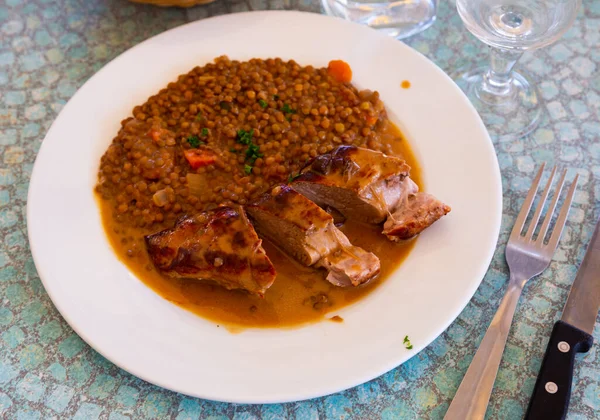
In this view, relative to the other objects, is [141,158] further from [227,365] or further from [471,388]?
[471,388]

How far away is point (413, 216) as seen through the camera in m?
3.53

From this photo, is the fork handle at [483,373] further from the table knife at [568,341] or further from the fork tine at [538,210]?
the fork tine at [538,210]

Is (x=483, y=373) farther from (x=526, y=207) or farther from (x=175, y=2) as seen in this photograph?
(x=175, y=2)

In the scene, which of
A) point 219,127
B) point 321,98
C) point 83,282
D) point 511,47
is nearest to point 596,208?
point 511,47

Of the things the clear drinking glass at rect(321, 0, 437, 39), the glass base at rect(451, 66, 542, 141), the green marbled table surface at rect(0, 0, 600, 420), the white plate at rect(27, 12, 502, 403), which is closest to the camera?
the white plate at rect(27, 12, 502, 403)

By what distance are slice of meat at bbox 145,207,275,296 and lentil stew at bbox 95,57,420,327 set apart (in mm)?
157

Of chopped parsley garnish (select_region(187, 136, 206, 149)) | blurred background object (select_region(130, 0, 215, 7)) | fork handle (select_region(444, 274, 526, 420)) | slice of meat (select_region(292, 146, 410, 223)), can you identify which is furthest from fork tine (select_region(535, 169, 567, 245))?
blurred background object (select_region(130, 0, 215, 7))

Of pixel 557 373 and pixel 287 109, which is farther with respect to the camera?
pixel 287 109

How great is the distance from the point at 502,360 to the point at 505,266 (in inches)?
24.3

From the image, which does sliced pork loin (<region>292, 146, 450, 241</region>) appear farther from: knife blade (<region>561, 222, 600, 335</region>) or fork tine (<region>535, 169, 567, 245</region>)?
knife blade (<region>561, 222, 600, 335</region>)

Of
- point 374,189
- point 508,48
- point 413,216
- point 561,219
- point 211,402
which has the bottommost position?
point 211,402

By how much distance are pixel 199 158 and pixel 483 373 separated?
2.12m

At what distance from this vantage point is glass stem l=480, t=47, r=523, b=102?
4332 millimetres

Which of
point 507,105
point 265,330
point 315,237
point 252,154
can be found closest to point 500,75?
point 507,105
